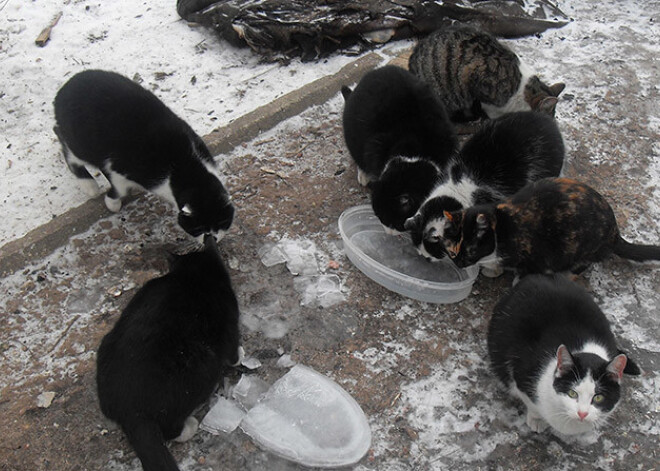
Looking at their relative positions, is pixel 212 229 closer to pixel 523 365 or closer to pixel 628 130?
pixel 523 365

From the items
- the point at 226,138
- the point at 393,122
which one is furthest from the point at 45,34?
the point at 393,122

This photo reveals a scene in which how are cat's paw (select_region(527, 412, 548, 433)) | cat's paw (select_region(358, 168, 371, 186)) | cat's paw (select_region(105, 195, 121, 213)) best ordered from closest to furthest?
cat's paw (select_region(527, 412, 548, 433)) → cat's paw (select_region(105, 195, 121, 213)) → cat's paw (select_region(358, 168, 371, 186))

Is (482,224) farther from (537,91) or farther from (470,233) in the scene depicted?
(537,91)

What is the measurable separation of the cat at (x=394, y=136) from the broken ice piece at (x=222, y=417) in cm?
154

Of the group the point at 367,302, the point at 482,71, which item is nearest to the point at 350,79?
the point at 482,71

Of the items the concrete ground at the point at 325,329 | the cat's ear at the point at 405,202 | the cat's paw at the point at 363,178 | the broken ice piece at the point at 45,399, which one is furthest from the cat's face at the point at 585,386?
the broken ice piece at the point at 45,399

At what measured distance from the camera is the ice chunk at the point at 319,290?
3.51 m

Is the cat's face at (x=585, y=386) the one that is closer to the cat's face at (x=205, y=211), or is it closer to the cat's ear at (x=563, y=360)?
the cat's ear at (x=563, y=360)

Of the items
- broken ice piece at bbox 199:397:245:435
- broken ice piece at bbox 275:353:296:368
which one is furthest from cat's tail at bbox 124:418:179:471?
broken ice piece at bbox 275:353:296:368

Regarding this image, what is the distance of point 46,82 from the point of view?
5031 millimetres

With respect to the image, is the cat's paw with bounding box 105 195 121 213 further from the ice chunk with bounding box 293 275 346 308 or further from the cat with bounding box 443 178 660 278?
the cat with bounding box 443 178 660 278

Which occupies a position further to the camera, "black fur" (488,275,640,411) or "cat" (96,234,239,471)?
"black fur" (488,275,640,411)

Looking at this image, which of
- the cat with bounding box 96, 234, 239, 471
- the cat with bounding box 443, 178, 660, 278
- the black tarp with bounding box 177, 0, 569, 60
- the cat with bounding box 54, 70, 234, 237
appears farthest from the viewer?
the black tarp with bounding box 177, 0, 569, 60

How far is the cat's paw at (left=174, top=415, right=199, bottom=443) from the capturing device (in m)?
2.85
